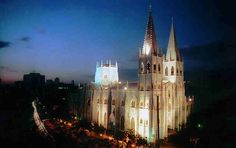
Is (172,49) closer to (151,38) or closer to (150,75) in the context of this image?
(151,38)

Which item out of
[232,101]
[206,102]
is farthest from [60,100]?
[232,101]

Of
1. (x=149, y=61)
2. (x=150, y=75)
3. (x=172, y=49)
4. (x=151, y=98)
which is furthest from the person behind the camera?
(x=172, y=49)

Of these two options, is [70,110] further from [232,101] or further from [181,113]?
[232,101]

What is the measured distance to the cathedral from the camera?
3947 centimetres

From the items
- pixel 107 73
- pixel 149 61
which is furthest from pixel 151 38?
pixel 107 73

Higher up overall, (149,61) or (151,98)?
(149,61)

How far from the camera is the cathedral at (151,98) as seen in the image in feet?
130

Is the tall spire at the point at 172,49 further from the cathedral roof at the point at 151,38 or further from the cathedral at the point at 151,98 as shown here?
the cathedral roof at the point at 151,38

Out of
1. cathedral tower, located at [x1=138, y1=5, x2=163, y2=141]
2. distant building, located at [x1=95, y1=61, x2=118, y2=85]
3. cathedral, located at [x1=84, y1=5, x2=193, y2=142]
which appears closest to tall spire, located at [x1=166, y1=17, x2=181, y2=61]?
cathedral, located at [x1=84, y1=5, x2=193, y2=142]

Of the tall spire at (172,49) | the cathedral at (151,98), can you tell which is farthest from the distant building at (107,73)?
the tall spire at (172,49)

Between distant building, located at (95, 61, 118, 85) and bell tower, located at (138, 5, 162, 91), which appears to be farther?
distant building, located at (95, 61, 118, 85)

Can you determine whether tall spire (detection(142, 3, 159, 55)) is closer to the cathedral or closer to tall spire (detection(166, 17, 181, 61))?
the cathedral

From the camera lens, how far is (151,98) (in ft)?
128

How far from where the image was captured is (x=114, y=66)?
58.8 meters
